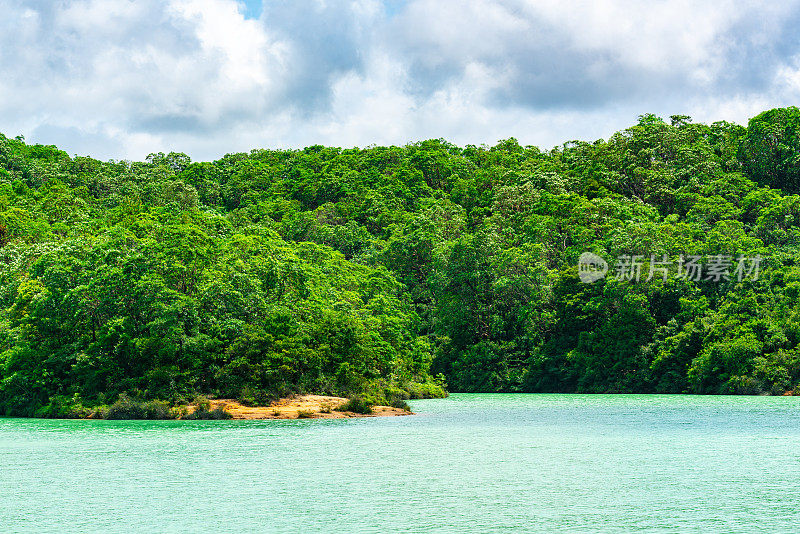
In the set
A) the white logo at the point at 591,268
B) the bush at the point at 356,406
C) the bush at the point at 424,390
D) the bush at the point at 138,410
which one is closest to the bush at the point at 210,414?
Answer: the bush at the point at 138,410

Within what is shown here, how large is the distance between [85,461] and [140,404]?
39.8 feet

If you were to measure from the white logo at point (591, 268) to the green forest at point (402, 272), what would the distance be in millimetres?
449

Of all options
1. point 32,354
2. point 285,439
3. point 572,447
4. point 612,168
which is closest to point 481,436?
point 572,447

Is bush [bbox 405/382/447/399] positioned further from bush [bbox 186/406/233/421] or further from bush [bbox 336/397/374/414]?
bush [bbox 186/406/233/421]

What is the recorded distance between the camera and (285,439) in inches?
1054

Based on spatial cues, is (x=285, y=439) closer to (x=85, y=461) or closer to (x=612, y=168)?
(x=85, y=461)

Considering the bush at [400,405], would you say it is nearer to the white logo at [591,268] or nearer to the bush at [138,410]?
the bush at [138,410]

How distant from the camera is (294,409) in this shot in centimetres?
3478

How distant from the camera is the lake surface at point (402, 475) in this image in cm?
1475

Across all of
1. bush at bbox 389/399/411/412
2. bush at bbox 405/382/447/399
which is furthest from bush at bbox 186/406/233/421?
bush at bbox 405/382/447/399

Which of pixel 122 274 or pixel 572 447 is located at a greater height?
pixel 122 274

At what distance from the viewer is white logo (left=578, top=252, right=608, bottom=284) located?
2282 inches

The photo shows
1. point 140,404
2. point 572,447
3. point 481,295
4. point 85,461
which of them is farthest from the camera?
point 481,295

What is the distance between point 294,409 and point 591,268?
30013 mm
